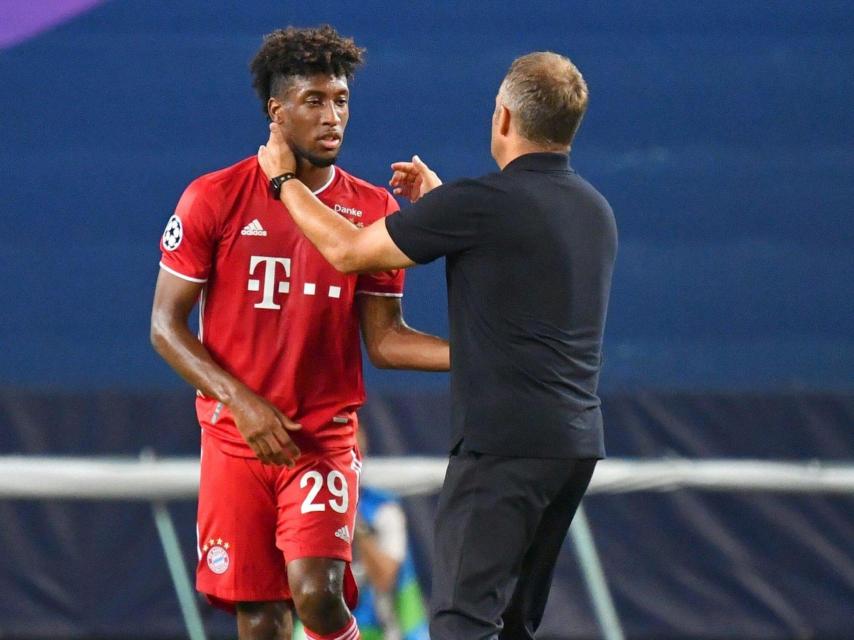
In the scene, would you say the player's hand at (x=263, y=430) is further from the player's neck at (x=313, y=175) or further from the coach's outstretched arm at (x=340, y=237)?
the player's neck at (x=313, y=175)

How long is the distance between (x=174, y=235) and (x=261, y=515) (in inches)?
32.2

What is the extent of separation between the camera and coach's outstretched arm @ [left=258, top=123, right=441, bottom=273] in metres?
3.62

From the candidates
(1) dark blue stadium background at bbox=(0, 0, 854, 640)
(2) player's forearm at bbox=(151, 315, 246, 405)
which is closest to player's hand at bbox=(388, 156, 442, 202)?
(2) player's forearm at bbox=(151, 315, 246, 405)

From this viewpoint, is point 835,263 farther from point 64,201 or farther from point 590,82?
point 64,201

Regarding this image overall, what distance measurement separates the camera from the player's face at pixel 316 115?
155 inches

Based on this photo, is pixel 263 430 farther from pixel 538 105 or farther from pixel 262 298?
pixel 538 105

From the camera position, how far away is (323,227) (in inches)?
146

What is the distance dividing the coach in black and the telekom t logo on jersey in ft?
1.41

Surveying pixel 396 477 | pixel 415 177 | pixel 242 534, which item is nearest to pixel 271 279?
pixel 415 177

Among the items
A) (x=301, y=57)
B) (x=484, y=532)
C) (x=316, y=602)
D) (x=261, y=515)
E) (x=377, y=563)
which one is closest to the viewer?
(x=484, y=532)

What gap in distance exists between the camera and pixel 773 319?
712cm

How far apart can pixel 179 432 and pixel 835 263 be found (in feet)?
10.8

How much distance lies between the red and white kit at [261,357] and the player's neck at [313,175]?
82mm

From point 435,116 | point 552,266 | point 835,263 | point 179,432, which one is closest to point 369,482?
point 179,432
